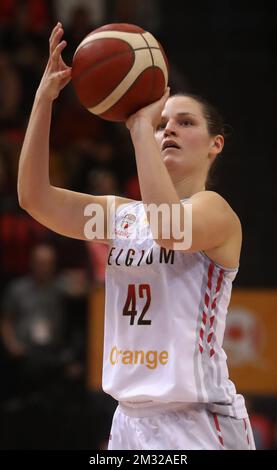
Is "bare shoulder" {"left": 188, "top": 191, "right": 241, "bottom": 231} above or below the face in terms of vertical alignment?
below

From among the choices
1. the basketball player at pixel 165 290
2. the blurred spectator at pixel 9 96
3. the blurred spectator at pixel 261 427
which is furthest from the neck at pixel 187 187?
the blurred spectator at pixel 9 96

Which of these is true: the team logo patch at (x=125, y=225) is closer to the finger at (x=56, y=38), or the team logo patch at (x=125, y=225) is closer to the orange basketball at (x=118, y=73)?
the orange basketball at (x=118, y=73)

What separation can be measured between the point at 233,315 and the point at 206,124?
4.27 m

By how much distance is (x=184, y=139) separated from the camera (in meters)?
3.76

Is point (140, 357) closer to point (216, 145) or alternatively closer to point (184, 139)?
point (184, 139)

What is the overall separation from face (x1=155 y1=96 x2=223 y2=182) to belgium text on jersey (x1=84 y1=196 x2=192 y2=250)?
244mm

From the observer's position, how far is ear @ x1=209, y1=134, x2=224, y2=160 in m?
3.91

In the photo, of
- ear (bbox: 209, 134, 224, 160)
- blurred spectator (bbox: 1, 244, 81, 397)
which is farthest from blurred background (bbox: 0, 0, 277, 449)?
ear (bbox: 209, 134, 224, 160)

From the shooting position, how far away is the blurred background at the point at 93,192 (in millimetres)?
7805

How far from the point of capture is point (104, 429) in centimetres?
767

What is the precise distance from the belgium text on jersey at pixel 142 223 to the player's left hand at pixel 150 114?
35cm

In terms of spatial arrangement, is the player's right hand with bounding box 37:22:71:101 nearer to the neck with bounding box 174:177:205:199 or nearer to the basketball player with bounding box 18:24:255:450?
the basketball player with bounding box 18:24:255:450

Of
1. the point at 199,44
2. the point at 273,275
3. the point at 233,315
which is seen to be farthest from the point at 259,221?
the point at 199,44
